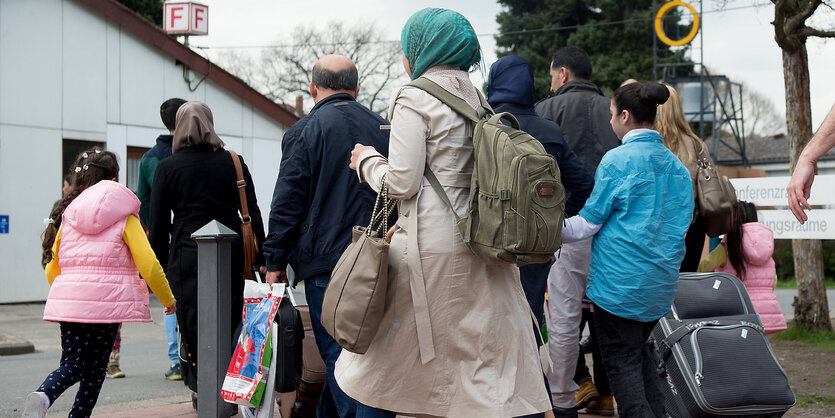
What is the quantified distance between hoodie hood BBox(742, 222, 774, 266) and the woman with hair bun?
53.5 inches

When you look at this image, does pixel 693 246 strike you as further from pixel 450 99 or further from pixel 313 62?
pixel 313 62

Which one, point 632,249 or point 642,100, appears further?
point 642,100

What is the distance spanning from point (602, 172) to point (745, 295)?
1286 millimetres

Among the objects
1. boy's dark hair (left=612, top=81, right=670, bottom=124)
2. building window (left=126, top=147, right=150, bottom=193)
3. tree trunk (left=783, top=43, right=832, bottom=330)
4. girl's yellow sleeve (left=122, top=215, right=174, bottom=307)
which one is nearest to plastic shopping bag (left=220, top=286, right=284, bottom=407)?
girl's yellow sleeve (left=122, top=215, right=174, bottom=307)

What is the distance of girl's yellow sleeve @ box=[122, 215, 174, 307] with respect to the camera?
489 cm

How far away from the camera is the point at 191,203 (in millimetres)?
5188

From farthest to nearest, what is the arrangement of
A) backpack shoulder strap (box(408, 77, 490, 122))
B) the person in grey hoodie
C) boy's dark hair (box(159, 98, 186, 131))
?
1. boy's dark hair (box(159, 98, 186, 131))
2. the person in grey hoodie
3. backpack shoulder strap (box(408, 77, 490, 122))

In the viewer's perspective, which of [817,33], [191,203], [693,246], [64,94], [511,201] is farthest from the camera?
[64,94]

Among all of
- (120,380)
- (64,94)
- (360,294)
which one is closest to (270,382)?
(360,294)

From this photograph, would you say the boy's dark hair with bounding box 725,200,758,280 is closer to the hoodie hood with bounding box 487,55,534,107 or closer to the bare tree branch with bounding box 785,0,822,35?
the hoodie hood with bounding box 487,55,534,107

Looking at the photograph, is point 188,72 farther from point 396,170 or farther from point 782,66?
point 396,170

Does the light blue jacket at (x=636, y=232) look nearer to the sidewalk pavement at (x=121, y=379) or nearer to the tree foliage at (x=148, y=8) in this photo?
the sidewalk pavement at (x=121, y=379)

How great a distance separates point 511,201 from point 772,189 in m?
6.50

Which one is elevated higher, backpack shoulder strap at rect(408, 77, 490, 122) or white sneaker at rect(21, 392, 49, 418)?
backpack shoulder strap at rect(408, 77, 490, 122)
